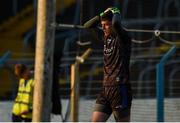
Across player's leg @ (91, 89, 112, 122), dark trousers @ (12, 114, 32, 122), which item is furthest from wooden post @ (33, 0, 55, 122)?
dark trousers @ (12, 114, 32, 122)

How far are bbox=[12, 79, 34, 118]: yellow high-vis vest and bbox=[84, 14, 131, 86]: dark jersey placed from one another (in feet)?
10.7

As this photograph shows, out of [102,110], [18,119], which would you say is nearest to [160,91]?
[102,110]

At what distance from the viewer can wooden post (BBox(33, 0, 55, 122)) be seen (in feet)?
22.4

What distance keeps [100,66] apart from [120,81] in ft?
22.7

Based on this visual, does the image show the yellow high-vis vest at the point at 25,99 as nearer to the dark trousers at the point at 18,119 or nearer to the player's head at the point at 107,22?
the dark trousers at the point at 18,119

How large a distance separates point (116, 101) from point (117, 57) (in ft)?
1.55

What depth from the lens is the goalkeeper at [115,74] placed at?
7.58 metres

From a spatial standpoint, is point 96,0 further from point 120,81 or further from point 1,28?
point 120,81

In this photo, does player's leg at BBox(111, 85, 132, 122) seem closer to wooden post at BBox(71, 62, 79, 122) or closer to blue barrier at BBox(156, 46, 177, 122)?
wooden post at BBox(71, 62, 79, 122)

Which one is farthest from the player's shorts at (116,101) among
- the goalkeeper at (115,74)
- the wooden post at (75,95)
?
the wooden post at (75,95)

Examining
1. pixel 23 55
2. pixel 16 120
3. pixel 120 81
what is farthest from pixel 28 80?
pixel 23 55

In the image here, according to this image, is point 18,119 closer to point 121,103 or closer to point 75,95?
point 75,95

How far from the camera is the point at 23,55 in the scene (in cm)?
1777

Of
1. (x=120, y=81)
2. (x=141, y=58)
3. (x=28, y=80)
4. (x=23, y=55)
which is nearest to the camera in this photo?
(x=120, y=81)
